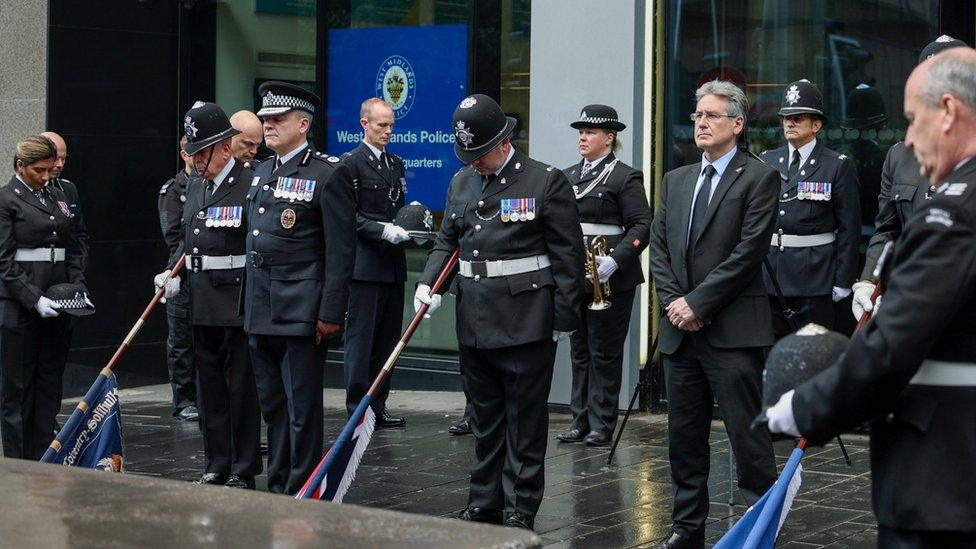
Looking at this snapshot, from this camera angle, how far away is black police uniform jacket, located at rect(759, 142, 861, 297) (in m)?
9.17

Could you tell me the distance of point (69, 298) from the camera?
8.76 metres

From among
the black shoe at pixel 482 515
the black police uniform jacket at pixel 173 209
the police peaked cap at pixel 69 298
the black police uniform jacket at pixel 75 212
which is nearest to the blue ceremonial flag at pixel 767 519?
the black shoe at pixel 482 515

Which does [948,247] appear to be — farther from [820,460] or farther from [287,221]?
[820,460]

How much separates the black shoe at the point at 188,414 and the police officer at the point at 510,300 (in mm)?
4484

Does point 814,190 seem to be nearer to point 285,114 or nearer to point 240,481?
point 285,114

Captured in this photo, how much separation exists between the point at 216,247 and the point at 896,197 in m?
3.73

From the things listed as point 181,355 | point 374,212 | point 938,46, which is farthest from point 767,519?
point 181,355

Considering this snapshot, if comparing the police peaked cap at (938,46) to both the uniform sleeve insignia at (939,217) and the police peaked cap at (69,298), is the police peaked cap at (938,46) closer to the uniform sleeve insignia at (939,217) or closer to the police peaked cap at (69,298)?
the uniform sleeve insignia at (939,217)

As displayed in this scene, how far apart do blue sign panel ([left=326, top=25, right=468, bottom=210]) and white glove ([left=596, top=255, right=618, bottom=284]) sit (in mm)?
2930

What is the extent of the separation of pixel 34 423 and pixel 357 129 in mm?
4523

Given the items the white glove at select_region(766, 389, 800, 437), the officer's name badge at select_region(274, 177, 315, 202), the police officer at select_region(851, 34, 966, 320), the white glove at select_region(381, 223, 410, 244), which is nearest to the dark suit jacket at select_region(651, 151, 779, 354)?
the police officer at select_region(851, 34, 966, 320)

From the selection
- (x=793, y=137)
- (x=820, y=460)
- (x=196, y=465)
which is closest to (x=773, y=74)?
(x=793, y=137)

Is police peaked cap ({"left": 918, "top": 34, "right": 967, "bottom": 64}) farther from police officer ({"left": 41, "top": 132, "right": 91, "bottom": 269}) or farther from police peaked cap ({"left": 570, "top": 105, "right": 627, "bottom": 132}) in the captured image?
police officer ({"left": 41, "top": 132, "right": 91, "bottom": 269})

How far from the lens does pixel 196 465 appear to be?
30.2ft
